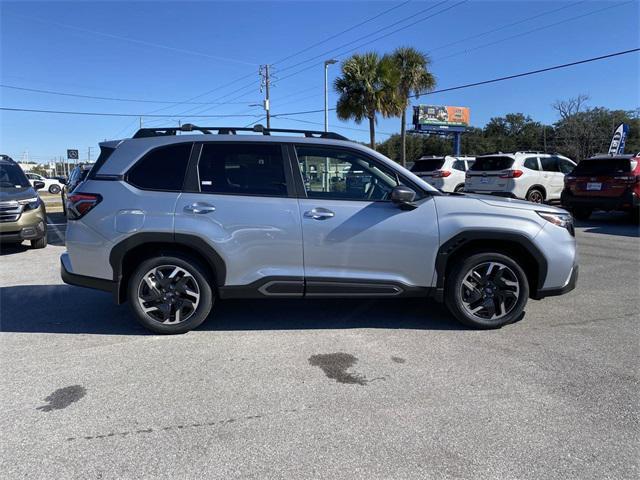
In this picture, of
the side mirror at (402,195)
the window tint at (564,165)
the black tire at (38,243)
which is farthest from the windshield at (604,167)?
the black tire at (38,243)

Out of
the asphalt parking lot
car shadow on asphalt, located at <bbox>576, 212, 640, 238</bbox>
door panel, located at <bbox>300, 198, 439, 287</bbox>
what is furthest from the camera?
car shadow on asphalt, located at <bbox>576, 212, 640, 238</bbox>

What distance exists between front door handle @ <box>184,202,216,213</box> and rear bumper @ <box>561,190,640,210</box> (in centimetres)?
1085

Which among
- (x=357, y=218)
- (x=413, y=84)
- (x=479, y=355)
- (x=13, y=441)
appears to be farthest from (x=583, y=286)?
(x=413, y=84)

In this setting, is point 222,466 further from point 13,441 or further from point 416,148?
point 416,148

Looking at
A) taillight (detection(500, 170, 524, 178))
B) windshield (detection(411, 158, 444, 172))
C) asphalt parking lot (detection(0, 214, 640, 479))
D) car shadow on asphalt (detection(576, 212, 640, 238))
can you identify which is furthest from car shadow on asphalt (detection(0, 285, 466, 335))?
windshield (detection(411, 158, 444, 172))

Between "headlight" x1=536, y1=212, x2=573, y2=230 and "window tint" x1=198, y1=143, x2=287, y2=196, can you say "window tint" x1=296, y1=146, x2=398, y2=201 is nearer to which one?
"window tint" x1=198, y1=143, x2=287, y2=196

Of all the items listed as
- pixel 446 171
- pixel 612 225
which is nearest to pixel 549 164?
pixel 446 171

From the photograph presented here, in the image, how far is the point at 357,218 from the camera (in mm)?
4273

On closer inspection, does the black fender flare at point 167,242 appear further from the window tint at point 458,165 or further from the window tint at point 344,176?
the window tint at point 458,165

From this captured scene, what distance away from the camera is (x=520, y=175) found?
14352 mm

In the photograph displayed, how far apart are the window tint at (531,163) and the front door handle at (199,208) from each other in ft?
42.1

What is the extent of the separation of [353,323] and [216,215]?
1730 millimetres

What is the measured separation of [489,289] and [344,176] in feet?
5.74

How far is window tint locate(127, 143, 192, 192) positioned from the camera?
434 cm
